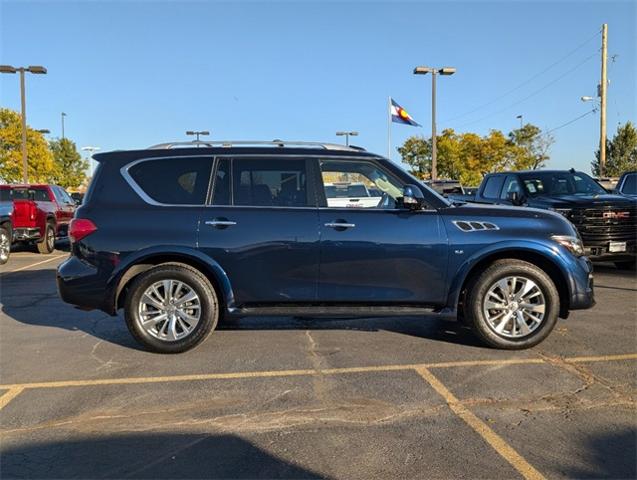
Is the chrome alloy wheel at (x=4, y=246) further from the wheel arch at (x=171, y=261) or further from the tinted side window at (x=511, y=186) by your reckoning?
the tinted side window at (x=511, y=186)

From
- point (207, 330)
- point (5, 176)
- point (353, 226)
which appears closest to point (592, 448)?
point (353, 226)

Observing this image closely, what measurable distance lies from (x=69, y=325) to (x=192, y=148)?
274 cm

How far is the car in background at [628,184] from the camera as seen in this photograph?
37.5ft

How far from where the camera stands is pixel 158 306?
498 centimetres

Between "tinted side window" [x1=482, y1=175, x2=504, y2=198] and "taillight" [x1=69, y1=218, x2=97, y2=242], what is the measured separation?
8.30 meters

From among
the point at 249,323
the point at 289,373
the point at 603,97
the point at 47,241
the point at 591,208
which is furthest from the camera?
the point at 603,97

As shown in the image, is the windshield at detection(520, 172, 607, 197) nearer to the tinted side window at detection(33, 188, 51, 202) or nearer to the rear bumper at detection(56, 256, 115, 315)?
the rear bumper at detection(56, 256, 115, 315)

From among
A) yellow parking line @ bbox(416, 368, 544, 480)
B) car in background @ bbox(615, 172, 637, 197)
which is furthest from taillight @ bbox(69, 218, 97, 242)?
car in background @ bbox(615, 172, 637, 197)

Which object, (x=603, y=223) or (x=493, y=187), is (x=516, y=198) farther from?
(x=603, y=223)

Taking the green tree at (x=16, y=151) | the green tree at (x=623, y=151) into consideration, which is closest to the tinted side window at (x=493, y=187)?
the green tree at (x=16, y=151)

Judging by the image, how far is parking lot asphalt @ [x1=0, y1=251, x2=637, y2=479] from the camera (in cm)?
305

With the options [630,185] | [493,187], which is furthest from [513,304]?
[630,185]

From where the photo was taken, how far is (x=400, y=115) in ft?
85.3

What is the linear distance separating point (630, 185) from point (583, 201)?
361 centimetres
